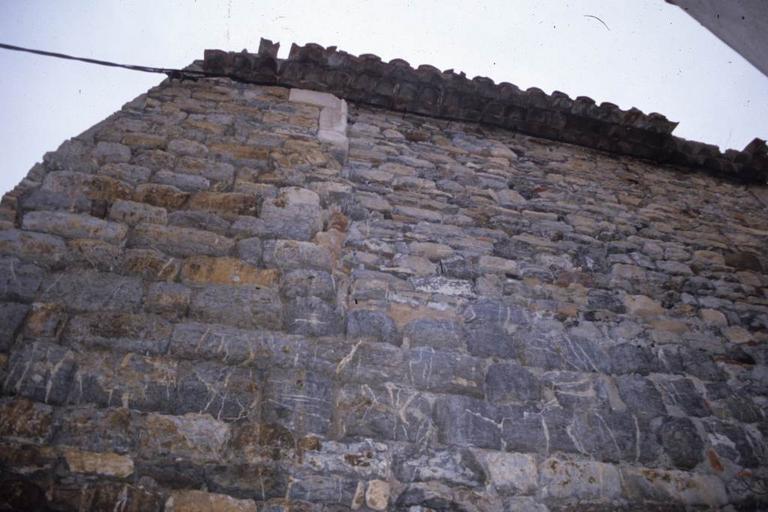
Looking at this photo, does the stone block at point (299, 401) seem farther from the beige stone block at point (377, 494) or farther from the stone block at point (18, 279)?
the stone block at point (18, 279)

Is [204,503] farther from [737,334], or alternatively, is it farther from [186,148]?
[737,334]

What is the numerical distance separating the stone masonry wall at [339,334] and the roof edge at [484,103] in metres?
0.32

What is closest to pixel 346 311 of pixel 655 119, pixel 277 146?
pixel 277 146

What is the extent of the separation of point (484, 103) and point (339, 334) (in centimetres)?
247

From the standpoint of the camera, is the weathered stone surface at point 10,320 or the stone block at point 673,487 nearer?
the weathered stone surface at point 10,320

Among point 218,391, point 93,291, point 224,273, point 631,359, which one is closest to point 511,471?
point 631,359

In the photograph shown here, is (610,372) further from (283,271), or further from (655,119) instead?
(655,119)

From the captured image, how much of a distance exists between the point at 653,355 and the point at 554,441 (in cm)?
87

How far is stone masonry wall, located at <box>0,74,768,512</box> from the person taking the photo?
1.75m

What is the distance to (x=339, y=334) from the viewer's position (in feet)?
7.12

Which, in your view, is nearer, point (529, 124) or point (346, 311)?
point (346, 311)

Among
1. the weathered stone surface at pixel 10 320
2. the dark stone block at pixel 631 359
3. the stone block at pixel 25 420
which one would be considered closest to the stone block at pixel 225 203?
the weathered stone surface at pixel 10 320

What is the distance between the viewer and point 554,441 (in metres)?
2.07

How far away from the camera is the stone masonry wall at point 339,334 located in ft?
5.75
